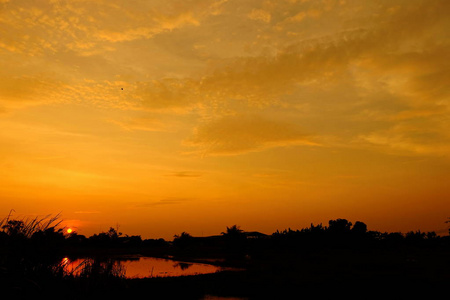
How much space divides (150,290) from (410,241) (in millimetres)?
60775

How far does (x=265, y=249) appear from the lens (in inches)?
2574

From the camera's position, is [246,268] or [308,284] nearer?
[308,284]

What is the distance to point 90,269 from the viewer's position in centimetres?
1005

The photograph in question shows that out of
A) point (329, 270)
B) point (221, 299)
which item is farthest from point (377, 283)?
point (221, 299)

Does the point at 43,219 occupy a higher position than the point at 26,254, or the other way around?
the point at 43,219

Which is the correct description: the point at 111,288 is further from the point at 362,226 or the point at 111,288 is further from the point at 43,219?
the point at 362,226

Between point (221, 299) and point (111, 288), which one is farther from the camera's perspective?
point (221, 299)

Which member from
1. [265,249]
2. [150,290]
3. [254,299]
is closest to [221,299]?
[254,299]

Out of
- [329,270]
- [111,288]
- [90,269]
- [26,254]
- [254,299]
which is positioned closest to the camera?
[26,254]

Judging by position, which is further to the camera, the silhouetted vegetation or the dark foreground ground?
the dark foreground ground

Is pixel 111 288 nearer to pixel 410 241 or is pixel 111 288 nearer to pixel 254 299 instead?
pixel 254 299

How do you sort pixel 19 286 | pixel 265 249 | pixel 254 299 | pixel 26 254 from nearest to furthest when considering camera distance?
pixel 19 286, pixel 26 254, pixel 254 299, pixel 265 249

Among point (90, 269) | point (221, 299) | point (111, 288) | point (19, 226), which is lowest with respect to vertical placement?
point (221, 299)

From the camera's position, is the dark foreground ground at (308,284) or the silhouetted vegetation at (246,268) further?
the dark foreground ground at (308,284)
